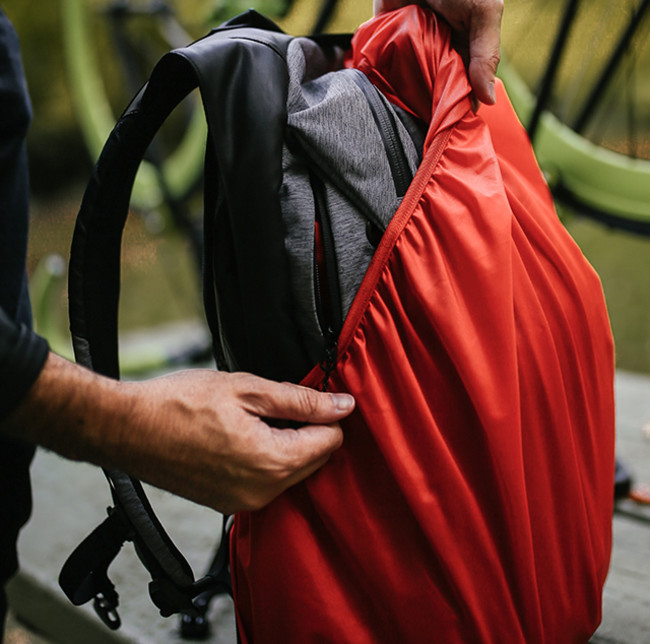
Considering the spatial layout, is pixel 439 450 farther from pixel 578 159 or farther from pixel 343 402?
pixel 578 159

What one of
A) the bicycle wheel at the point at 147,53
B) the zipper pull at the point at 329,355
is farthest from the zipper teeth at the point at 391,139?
the bicycle wheel at the point at 147,53

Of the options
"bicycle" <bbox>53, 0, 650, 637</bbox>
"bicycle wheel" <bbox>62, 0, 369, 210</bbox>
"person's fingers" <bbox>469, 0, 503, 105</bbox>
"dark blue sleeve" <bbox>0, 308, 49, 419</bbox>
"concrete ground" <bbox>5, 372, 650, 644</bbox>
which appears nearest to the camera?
"dark blue sleeve" <bbox>0, 308, 49, 419</bbox>

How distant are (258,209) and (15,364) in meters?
0.15

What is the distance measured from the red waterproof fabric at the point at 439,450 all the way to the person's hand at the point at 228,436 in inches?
0.9

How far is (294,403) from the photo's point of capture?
0.36m

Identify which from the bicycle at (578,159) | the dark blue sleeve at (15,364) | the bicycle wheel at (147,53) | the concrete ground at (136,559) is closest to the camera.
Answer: the dark blue sleeve at (15,364)

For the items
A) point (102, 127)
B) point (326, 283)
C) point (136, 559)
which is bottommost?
point (136, 559)

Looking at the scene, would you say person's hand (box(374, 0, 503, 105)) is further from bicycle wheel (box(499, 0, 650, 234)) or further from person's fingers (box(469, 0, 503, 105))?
bicycle wheel (box(499, 0, 650, 234))

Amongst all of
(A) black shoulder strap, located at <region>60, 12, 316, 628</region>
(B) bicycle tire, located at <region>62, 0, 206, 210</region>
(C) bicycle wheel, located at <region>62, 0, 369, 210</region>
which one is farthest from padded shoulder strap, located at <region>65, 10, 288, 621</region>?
(B) bicycle tire, located at <region>62, 0, 206, 210</region>

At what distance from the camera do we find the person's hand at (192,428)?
1.06 ft

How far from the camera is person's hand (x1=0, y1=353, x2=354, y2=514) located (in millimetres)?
322

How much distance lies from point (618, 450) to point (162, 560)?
753mm

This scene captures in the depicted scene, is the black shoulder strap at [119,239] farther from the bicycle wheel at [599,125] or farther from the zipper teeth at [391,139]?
the bicycle wheel at [599,125]

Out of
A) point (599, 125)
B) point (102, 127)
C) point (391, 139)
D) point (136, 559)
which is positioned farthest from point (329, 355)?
point (102, 127)
